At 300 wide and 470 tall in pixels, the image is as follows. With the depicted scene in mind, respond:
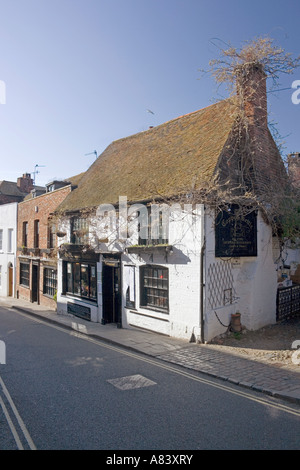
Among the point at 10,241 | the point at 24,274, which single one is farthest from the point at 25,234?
the point at 10,241

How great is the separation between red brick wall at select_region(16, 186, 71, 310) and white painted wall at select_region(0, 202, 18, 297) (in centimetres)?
83

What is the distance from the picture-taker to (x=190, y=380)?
7.50 metres

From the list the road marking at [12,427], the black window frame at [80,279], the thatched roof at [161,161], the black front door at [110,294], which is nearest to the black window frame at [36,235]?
the thatched roof at [161,161]

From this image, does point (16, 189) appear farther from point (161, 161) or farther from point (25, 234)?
point (161, 161)

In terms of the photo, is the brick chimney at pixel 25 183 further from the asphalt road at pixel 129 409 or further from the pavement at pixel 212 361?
the asphalt road at pixel 129 409

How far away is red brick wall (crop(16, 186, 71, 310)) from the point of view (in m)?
20.1

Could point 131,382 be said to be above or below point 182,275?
below

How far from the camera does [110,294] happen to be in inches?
581

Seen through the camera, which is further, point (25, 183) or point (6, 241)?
point (25, 183)

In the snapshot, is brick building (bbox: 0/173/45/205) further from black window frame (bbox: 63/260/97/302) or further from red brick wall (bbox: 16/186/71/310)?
black window frame (bbox: 63/260/97/302)

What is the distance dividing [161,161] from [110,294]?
5.96m

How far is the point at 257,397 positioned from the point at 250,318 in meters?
4.86
